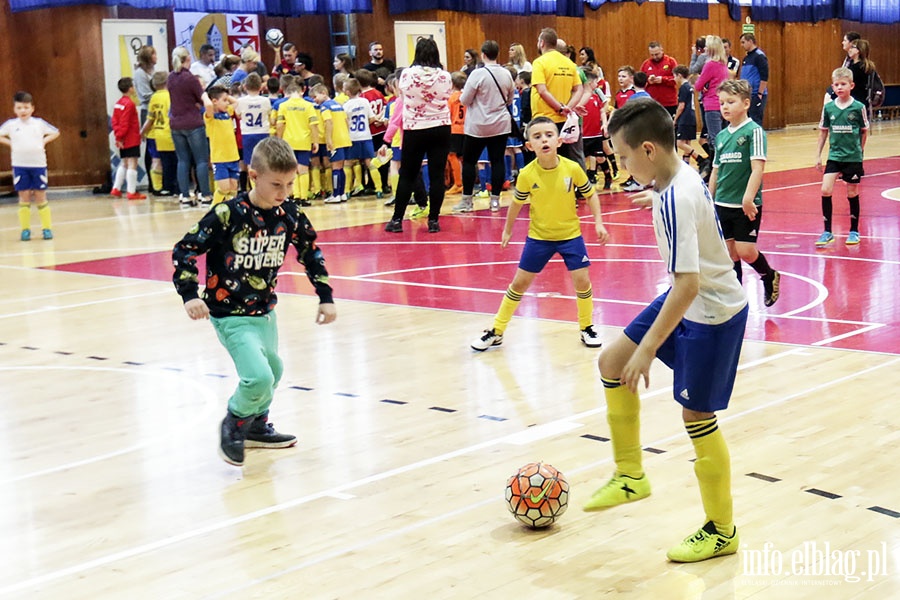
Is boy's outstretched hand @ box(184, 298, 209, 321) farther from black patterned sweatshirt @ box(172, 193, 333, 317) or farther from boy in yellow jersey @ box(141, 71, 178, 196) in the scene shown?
boy in yellow jersey @ box(141, 71, 178, 196)

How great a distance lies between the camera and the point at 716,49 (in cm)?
1686

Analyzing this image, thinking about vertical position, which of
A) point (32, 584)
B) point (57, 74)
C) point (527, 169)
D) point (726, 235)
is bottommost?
point (32, 584)

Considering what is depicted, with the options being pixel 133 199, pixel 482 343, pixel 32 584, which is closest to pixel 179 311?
pixel 482 343

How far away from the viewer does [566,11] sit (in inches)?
981

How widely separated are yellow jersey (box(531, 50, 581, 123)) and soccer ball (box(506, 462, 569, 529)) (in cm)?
974

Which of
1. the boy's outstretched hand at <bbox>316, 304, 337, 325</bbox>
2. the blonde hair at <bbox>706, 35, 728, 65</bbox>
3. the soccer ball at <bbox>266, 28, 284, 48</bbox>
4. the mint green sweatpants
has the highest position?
the soccer ball at <bbox>266, 28, 284, 48</bbox>

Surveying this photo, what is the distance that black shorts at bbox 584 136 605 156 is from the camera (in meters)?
16.3

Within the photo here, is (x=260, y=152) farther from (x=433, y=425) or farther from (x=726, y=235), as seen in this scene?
(x=726, y=235)

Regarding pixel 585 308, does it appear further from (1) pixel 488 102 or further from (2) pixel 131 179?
(2) pixel 131 179

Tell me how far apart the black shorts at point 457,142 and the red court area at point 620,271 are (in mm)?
2705

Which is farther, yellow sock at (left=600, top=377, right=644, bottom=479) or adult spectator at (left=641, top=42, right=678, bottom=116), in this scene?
adult spectator at (left=641, top=42, right=678, bottom=116)

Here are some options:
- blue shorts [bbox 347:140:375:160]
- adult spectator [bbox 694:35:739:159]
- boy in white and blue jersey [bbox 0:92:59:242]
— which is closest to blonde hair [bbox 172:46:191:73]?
blue shorts [bbox 347:140:375:160]

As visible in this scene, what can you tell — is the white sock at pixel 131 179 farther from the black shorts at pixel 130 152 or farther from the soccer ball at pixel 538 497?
the soccer ball at pixel 538 497

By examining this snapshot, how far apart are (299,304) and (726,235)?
331 cm
